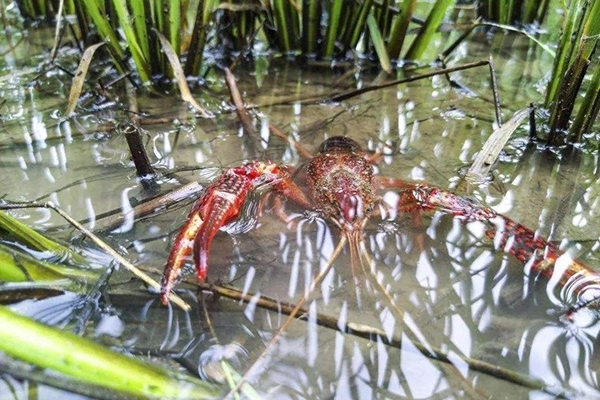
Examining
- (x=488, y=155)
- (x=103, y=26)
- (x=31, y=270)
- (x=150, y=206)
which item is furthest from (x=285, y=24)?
(x=31, y=270)

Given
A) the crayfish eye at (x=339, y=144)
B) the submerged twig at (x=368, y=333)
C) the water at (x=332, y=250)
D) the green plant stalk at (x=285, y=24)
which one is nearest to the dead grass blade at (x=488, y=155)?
the water at (x=332, y=250)

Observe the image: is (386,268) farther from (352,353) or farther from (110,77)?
(110,77)

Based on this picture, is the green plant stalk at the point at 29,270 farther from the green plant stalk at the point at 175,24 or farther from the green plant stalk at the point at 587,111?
the green plant stalk at the point at 587,111

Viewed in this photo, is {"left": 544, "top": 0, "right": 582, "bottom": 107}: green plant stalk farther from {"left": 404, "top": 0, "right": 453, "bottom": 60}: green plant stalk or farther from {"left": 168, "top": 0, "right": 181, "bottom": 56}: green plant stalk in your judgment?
{"left": 168, "top": 0, "right": 181, "bottom": 56}: green plant stalk

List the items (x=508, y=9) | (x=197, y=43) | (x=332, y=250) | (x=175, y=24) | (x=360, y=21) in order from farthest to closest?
(x=508, y=9) → (x=360, y=21) → (x=197, y=43) → (x=175, y=24) → (x=332, y=250)

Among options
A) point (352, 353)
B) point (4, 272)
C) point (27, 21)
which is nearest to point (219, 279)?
point (352, 353)

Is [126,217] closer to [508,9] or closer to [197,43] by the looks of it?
[197,43]
